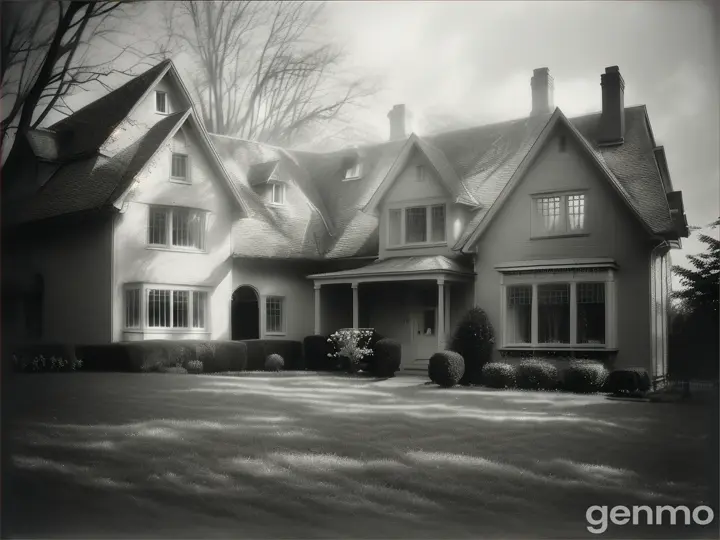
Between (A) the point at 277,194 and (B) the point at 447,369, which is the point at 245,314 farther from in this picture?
(B) the point at 447,369

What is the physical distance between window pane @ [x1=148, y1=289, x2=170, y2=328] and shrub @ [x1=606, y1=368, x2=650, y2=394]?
15.4 ft

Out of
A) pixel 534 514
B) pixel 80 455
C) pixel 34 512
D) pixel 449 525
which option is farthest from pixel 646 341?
pixel 34 512

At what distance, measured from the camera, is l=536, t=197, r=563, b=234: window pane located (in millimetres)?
8953

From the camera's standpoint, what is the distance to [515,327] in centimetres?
914

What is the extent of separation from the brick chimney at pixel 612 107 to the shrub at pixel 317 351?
3.72 meters

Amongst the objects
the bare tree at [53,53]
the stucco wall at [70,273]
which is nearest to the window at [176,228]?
the stucco wall at [70,273]

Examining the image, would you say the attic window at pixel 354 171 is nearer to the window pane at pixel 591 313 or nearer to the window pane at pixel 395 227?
the window pane at pixel 395 227

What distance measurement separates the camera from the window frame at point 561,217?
887cm

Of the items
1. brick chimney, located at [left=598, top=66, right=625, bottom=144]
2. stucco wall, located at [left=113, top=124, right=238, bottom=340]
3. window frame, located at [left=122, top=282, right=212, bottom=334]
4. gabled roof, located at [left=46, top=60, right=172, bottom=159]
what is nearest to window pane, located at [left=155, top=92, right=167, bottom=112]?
gabled roof, located at [left=46, top=60, right=172, bottom=159]

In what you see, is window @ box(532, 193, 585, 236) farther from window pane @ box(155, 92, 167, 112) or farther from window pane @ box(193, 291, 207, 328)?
window pane @ box(155, 92, 167, 112)

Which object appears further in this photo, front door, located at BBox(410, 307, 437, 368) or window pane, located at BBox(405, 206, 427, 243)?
window pane, located at BBox(405, 206, 427, 243)

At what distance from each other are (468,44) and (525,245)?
2.25m

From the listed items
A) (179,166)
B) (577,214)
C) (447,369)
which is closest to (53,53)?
(179,166)

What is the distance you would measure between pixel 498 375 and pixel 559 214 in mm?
1794
